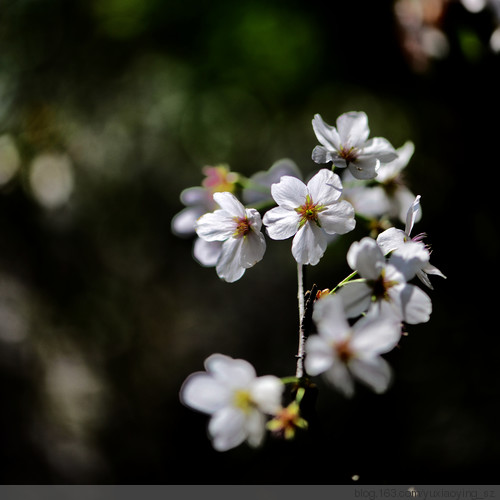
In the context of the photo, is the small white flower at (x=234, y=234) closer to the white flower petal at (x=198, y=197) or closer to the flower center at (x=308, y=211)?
the flower center at (x=308, y=211)

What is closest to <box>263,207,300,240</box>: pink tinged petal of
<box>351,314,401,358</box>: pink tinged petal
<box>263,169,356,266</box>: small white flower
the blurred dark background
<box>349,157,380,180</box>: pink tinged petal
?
<box>263,169,356,266</box>: small white flower

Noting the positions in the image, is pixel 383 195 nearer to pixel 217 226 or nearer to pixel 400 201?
pixel 400 201

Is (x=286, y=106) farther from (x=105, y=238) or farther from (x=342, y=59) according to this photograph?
(x=105, y=238)

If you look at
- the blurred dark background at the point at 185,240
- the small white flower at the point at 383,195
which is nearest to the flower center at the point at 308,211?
the small white flower at the point at 383,195

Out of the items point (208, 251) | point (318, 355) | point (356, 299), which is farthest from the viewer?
point (208, 251)

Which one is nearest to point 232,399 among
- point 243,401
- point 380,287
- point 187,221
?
point 243,401
